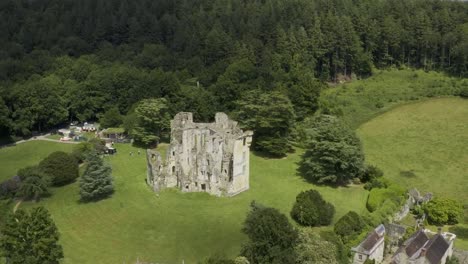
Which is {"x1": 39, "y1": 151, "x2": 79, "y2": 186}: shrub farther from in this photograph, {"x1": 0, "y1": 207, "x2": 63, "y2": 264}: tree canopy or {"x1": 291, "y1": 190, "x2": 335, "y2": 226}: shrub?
{"x1": 291, "y1": 190, "x2": 335, "y2": 226}: shrub

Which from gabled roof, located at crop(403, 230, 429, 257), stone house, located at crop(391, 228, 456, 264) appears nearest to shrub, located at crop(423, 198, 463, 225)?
stone house, located at crop(391, 228, 456, 264)

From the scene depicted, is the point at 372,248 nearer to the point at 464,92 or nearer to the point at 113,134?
the point at 113,134

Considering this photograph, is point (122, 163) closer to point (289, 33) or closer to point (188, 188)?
point (188, 188)

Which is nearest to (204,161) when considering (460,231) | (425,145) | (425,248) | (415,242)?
(415,242)

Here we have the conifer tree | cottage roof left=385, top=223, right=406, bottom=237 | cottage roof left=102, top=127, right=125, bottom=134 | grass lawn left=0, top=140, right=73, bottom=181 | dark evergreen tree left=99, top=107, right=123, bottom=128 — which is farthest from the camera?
dark evergreen tree left=99, top=107, right=123, bottom=128

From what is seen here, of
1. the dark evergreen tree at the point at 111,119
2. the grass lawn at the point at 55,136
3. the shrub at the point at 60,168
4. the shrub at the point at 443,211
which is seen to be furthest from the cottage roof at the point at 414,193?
the grass lawn at the point at 55,136

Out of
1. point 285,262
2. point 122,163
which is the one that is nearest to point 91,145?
point 122,163
